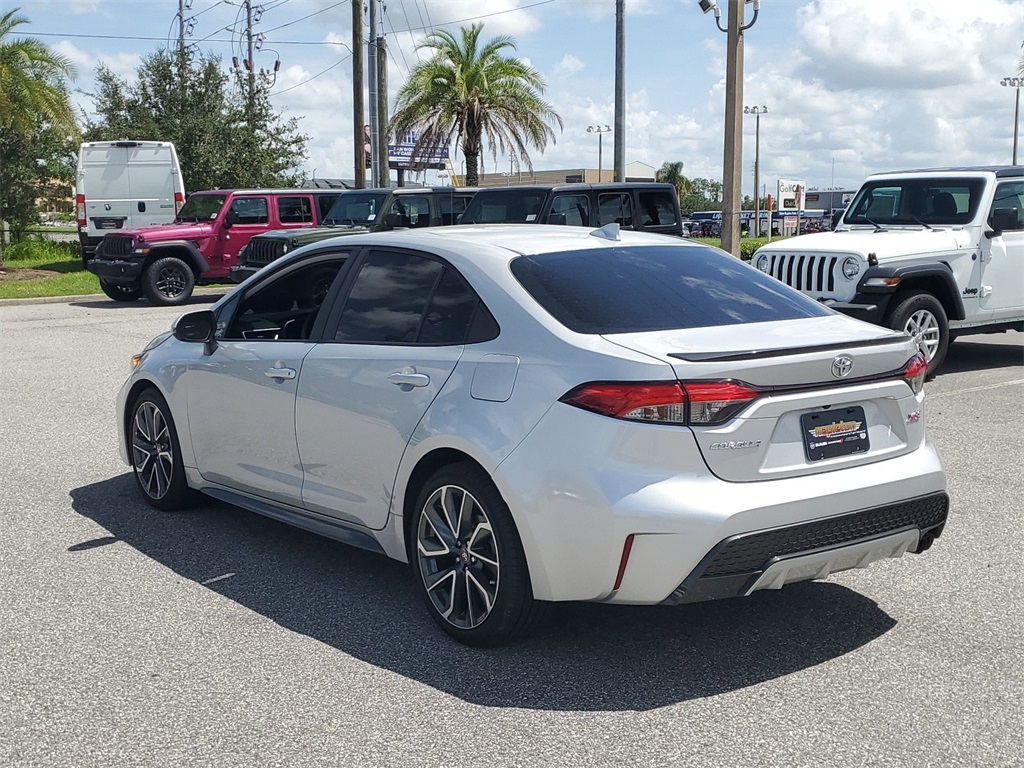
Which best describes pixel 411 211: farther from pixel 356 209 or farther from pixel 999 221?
pixel 999 221

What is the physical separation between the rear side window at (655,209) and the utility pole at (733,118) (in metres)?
1.23

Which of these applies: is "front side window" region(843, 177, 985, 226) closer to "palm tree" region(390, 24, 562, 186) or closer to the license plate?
the license plate

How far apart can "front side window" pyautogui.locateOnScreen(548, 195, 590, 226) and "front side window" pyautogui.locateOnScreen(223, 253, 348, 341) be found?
32.8ft

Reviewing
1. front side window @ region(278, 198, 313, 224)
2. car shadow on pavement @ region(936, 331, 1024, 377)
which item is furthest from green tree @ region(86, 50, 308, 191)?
car shadow on pavement @ region(936, 331, 1024, 377)

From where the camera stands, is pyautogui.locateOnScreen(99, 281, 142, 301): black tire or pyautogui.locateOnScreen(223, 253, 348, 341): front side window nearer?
pyautogui.locateOnScreen(223, 253, 348, 341): front side window

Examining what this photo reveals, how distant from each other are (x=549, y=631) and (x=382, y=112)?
25.5m

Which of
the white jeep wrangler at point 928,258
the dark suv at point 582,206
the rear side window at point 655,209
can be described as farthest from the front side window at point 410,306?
the rear side window at point 655,209

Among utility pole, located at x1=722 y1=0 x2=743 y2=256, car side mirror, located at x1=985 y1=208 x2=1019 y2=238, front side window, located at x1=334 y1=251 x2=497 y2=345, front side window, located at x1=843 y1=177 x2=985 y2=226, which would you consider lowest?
front side window, located at x1=334 y1=251 x2=497 y2=345

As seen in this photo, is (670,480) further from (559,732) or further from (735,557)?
(559,732)

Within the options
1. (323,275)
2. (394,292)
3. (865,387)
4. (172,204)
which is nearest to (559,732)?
(865,387)

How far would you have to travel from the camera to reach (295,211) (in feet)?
68.8

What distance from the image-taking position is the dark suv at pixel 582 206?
15961 mm

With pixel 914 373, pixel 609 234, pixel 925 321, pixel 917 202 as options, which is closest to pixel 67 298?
pixel 917 202

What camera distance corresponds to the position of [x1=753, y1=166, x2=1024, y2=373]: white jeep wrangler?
10641 millimetres
